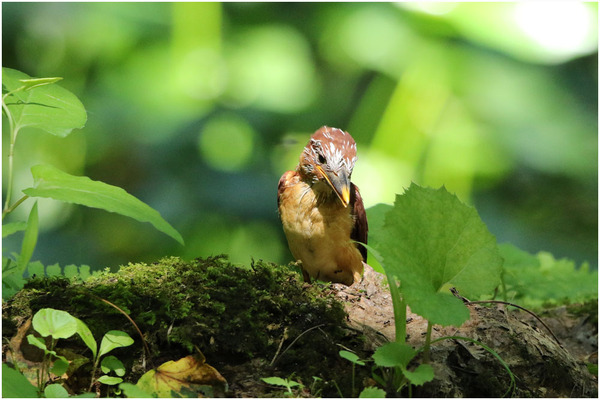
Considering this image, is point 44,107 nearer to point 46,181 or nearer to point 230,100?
point 46,181

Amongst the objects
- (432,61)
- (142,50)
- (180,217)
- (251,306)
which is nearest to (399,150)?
(432,61)

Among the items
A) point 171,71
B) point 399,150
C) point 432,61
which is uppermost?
point 432,61

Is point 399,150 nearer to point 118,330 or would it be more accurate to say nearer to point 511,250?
point 511,250

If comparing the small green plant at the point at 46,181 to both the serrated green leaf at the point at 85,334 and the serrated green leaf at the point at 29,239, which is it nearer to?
the serrated green leaf at the point at 29,239

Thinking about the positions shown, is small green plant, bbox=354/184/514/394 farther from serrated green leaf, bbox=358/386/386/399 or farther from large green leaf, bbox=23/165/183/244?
large green leaf, bbox=23/165/183/244

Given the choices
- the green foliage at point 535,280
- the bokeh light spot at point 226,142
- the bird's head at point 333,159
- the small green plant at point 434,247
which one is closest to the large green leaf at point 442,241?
the small green plant at point 434,247

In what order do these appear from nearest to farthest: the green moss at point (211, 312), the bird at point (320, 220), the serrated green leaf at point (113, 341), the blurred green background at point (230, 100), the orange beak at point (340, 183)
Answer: the serrated green leaf at point (113, 341)
the green moss at point (211, 312)
the orange beak at point (340, 183)
the bird at point (320, 220)
the blurred green background at point (230, 100)
